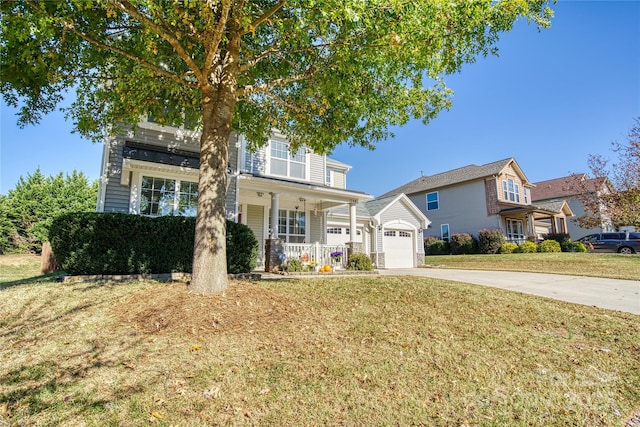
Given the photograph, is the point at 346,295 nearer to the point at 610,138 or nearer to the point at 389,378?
the point at 389,378

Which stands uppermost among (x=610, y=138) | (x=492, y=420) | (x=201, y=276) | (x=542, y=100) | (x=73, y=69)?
(x=542, y=100)

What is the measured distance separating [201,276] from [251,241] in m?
4.52

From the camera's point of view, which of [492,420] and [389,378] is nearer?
[492,420]

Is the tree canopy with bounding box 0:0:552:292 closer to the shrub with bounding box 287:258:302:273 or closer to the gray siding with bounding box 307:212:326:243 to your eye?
the shrub with bounding box 287:258:302:273

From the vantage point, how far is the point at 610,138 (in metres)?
18.2

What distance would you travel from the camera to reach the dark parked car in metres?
21.5

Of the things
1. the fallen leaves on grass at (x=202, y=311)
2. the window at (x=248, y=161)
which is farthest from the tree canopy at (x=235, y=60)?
the window at (x=248, y=161)

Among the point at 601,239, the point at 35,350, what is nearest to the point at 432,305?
the point at 35,350

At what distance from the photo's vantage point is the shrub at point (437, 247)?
84.4 ft

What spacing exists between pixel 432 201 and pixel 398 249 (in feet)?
41.1

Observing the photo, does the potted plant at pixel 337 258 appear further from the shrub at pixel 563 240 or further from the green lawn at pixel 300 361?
the shrub at pixel 563 240

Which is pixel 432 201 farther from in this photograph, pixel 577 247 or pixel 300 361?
pixel 300 361

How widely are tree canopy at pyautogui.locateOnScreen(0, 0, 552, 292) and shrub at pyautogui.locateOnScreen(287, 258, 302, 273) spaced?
4.83 m

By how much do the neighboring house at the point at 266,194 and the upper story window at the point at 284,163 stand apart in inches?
1.8
